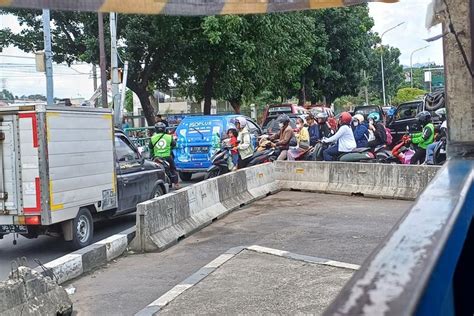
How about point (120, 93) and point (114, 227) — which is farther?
point (120, 93)

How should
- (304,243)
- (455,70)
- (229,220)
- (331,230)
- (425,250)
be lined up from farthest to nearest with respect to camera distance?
(229,220), (331,230), (304,243), (455,70), (425,250)

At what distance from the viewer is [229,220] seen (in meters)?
9.27

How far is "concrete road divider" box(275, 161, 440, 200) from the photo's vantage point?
10492mm

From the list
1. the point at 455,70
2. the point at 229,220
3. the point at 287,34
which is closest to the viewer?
the point at 455,70

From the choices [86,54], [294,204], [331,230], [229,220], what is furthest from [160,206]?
[86,54]

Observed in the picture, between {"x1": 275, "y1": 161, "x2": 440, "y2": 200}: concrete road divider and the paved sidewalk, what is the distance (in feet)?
1.17

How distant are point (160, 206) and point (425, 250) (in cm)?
651

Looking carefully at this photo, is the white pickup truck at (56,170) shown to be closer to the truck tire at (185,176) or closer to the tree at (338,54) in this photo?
the truck tire at (185,176)

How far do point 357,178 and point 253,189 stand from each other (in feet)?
7.13

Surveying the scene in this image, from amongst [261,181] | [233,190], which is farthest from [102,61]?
[233,190]

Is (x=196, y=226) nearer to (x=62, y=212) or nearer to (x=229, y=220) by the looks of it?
(x=229, y=220)

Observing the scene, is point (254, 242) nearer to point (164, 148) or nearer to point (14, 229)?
point (14, 229)

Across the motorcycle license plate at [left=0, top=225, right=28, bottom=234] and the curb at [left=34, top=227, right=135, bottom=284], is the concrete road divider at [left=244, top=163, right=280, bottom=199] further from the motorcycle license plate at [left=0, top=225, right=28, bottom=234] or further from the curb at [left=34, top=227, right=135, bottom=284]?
the motorcycle license plate at [left=0, top=225, right=28, bottom=234]

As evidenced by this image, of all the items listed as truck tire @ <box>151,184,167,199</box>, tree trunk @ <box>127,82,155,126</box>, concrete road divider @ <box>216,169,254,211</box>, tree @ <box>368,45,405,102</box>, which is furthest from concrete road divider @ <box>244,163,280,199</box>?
tree @ <box>368,45,405,102</box>
